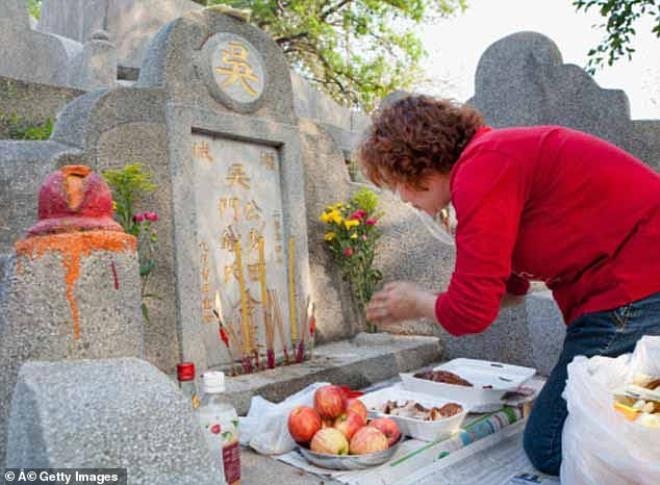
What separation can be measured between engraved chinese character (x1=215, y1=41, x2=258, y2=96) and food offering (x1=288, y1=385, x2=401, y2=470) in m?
2.05

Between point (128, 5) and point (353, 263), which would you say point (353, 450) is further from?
point (128, 5)

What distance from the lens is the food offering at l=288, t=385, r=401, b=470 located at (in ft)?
6.64

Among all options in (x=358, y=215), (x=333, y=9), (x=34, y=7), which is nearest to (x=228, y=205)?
(x=358, y=215)

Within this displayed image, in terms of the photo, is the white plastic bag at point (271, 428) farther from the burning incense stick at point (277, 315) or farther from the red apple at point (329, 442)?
the burning incense stick at point (277, 315)

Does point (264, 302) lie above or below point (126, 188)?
below

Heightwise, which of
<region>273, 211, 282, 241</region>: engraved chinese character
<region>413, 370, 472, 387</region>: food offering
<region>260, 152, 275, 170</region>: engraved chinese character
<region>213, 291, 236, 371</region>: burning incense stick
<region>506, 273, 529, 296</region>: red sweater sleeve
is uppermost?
<region>260, 152, 275, 170</region>: engraved chinese character

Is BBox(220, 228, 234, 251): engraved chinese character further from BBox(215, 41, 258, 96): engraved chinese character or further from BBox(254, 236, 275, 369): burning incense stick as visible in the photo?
BBox(215, 41, 258, 96): engraved chinese character

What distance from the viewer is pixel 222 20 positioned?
345 centimetres

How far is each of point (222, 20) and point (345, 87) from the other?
8.50 meters

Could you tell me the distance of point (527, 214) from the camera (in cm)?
189

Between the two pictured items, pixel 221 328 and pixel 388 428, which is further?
pixel 221 328

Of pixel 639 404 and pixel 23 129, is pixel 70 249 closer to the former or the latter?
pixel 639 404

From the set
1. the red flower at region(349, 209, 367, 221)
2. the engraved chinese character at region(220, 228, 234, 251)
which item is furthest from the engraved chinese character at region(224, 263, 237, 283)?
the red flower at region(349, 209, 367, 221)

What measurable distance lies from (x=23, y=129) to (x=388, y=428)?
3.96 meters
